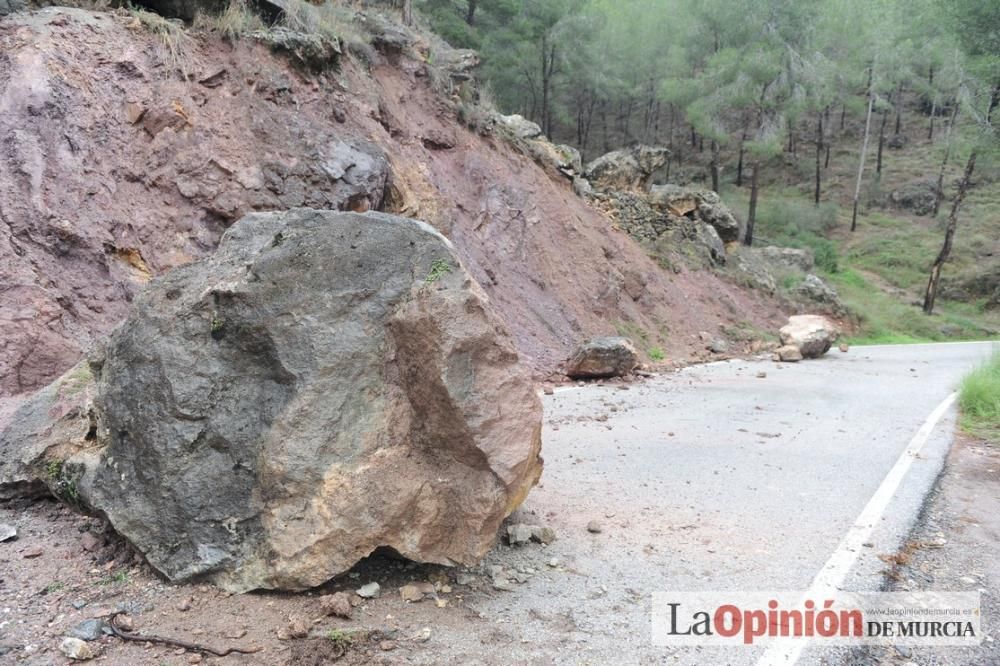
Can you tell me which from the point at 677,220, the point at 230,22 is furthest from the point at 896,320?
the point at 230,22

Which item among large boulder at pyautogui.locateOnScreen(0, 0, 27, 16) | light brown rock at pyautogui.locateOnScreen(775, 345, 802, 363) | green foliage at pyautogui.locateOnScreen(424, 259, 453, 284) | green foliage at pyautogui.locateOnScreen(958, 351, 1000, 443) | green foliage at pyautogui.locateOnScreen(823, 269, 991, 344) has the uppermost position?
large boulder at pyautogui.locateOnScreen(0, 0, 27, 16)

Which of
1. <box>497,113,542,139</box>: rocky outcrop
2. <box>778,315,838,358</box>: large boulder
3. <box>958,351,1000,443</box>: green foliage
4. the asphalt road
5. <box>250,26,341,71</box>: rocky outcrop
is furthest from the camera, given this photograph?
<box>497,113,542,139</box>: rocky outcrop

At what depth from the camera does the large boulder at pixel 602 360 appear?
9.99 metres

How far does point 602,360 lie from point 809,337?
22.4 ft

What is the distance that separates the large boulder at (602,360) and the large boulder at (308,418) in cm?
658

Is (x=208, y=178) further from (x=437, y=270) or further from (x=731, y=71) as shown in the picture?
(x=731, y=71)

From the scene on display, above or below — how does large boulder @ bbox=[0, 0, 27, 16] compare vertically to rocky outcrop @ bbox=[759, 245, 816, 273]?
above

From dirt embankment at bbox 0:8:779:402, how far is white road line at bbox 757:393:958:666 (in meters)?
5.54

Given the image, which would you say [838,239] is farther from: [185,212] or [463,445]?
[463,445]

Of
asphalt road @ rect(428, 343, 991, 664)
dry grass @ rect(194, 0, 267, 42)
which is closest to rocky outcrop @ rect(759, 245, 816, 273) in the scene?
asphalt road @ rect(428, 343, 991, 664)

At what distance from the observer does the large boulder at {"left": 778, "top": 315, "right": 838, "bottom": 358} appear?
14.2 metres

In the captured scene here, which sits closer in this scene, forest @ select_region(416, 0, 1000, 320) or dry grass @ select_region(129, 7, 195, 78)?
dry grass @ select_region(129, 7, 195, 78)

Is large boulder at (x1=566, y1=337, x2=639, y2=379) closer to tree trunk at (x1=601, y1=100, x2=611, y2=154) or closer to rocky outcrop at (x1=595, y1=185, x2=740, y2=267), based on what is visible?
rocky outcrop at (x1=595, y1=185, x2=740, y2=267)

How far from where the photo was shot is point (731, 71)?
79.4 feet
